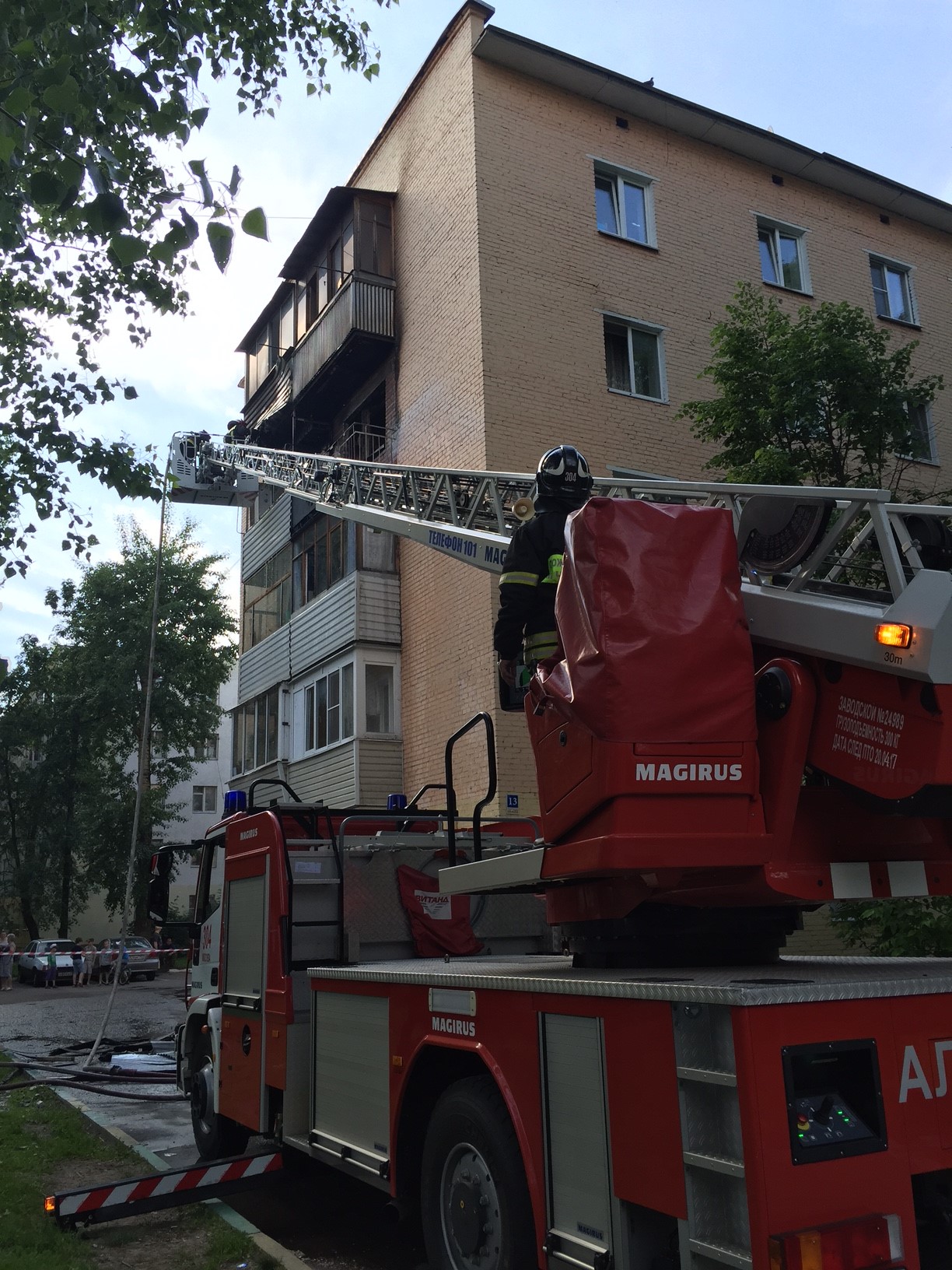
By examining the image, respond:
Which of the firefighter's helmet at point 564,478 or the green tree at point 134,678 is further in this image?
the green tree at point 134,678

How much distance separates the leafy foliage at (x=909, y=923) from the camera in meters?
8.87

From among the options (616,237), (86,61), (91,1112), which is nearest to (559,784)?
(86,61)

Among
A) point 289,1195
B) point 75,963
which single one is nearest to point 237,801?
point 289,1195

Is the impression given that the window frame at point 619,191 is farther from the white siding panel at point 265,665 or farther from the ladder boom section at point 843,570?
the ladder boom section at point 843,570

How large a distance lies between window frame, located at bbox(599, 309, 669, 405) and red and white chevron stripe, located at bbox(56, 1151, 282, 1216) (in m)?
13.5

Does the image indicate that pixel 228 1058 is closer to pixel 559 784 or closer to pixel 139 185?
pixel 559 784

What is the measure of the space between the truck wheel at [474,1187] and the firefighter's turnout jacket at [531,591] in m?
1.76

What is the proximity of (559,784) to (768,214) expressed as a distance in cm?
1839

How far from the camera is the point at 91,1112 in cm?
885

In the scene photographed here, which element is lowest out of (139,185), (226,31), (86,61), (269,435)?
(86,61)

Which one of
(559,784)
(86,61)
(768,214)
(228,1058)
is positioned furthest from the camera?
(768,214)

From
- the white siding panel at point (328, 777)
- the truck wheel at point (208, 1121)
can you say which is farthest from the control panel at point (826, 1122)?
the white siding panel at point (328, 777)

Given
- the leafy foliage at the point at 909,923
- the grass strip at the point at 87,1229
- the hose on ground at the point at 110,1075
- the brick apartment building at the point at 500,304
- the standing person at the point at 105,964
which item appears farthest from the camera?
the standing person at the point at 105,964

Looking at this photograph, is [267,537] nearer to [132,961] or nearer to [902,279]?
[132,961]
